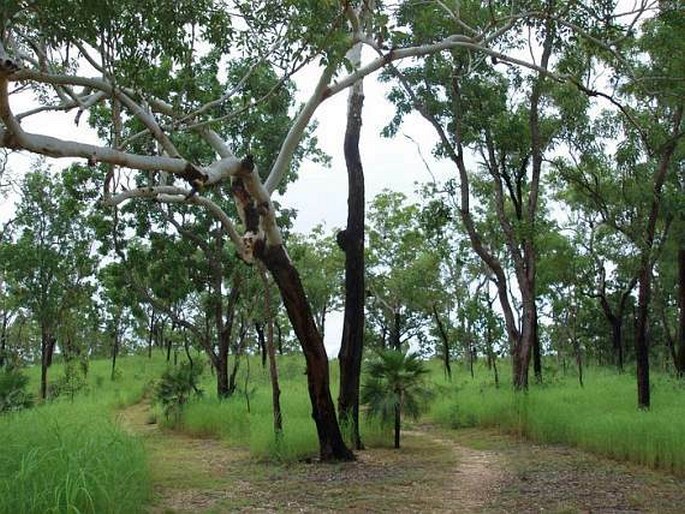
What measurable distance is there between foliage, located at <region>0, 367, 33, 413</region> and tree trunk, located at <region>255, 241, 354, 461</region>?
280 inches

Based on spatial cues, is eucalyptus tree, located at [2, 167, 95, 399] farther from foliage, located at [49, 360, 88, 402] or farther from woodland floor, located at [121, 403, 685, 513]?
woodland floor, located at [121, 403, 685, 513]

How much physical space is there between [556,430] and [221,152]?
750cm

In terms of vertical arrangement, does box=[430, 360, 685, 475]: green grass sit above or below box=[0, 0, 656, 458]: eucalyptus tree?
below

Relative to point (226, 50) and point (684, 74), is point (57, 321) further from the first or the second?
point (684, 74)

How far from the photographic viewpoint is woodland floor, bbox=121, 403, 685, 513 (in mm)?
8016

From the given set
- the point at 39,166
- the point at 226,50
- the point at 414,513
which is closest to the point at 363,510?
the point at 414,513

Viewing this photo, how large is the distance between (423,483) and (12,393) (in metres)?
10.0

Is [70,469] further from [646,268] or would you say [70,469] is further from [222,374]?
[222,374]

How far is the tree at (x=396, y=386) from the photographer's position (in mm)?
12391

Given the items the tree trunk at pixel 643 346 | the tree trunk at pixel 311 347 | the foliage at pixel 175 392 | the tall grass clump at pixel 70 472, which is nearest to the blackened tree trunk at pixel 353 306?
the tree trunk at pixel 311 347

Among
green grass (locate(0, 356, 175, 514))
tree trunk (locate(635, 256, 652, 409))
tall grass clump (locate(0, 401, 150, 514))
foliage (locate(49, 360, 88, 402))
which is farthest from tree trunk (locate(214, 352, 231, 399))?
tall grass clump (locate(0, 401, 150, 514))

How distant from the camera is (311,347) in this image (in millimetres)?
11062

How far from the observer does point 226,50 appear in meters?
9.54

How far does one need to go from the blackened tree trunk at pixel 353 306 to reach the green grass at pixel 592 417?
3492 millimetres
